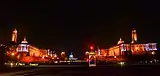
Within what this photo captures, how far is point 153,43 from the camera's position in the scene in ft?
624

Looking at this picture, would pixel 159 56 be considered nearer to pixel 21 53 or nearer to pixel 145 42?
pixel 145 42

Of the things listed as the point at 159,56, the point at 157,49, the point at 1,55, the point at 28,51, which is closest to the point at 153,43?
the point at 157,49

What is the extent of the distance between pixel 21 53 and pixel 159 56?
8710 centimetres

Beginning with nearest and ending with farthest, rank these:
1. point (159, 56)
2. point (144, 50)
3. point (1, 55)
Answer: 1. point (1, 55)
2. point (159, 56)
3. point (144, 50)

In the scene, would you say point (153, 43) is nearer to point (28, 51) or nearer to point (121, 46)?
point (121, 46)

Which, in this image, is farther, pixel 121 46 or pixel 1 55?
pixel 121 46

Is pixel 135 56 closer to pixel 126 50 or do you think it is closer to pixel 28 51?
pixel 126 50

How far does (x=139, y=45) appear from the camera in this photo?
192875 mm

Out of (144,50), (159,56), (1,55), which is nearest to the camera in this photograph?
(1,55)

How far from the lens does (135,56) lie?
179500 millimetres

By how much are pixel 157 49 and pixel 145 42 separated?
1166 cm

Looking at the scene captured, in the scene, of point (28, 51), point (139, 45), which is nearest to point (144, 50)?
point (139, 45)

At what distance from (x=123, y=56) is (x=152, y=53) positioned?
60.9 feet

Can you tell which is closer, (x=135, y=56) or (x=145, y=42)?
(x=135, y=56)
